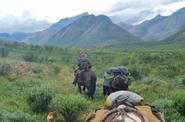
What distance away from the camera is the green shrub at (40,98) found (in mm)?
15539

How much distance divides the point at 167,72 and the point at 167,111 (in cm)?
3311

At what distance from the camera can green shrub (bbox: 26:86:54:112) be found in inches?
612

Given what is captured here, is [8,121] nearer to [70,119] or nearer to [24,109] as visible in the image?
[70,119]

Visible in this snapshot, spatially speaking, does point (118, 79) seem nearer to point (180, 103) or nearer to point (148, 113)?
point (180, 103)

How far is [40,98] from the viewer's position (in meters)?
15.6

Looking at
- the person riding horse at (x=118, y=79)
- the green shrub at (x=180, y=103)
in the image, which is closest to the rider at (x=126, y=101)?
the green shrub at (x=180, y=103)

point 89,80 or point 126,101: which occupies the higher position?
point 126,101

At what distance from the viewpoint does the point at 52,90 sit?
52.3ft

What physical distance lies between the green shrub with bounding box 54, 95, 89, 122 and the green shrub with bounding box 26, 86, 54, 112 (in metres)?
1.60

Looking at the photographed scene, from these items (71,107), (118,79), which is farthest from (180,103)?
(71,107)

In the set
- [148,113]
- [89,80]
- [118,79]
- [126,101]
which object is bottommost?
[89,80]

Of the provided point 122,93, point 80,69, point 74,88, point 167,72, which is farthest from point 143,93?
point 167,72

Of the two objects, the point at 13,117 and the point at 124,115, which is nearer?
the point at 124,115

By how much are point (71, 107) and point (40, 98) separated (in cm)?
221
